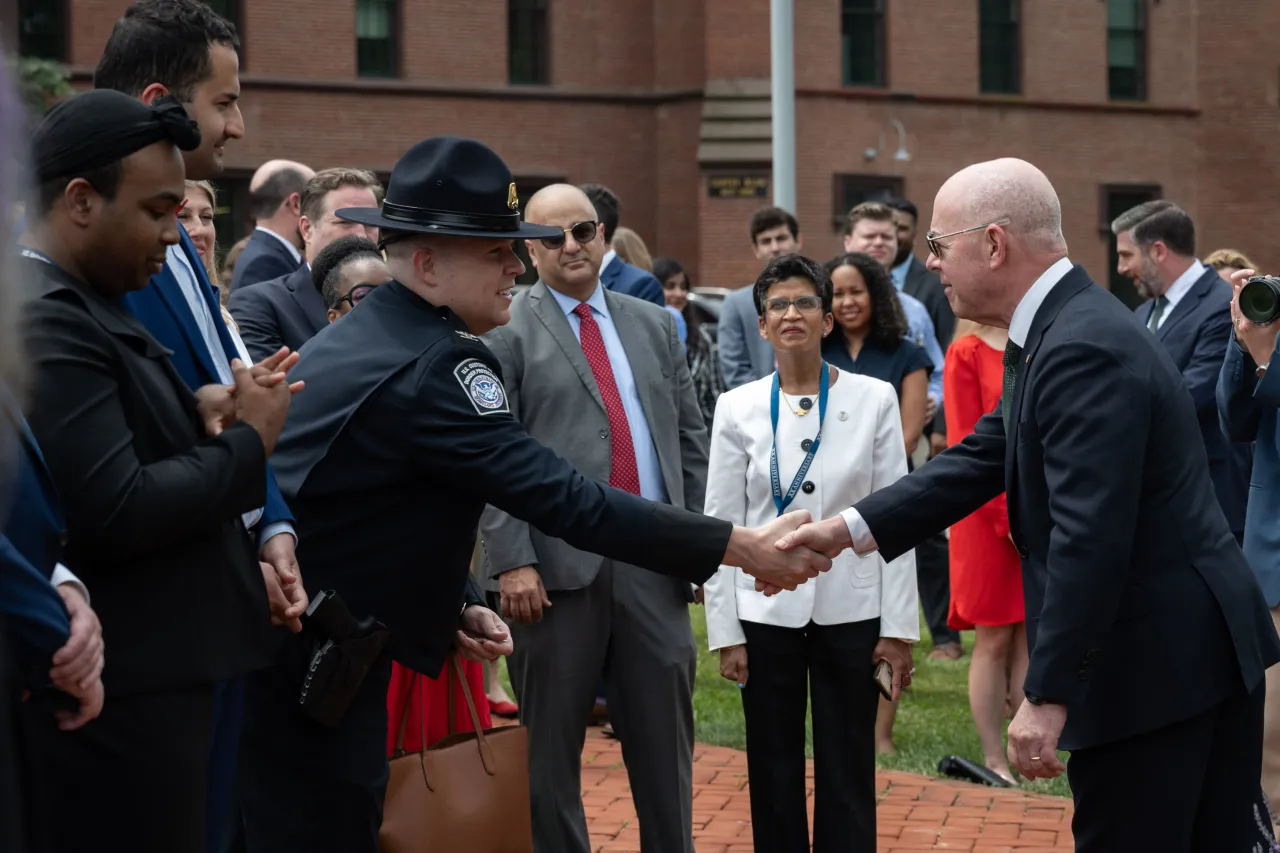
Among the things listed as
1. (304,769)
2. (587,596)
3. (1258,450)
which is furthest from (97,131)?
(1258,450)

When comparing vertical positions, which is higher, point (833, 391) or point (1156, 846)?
point (833, 391)

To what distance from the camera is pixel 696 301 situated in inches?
893

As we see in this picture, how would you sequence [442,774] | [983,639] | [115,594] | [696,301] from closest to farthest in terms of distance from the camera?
[115,594]
[442,774]
[983,639]
[696,301]

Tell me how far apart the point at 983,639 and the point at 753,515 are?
2.20 metres

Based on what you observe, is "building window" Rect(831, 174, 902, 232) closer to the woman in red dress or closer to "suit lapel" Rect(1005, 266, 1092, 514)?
the woman in red dress

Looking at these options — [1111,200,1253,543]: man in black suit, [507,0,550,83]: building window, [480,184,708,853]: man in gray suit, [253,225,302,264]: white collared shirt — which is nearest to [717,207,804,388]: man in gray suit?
[1111,200,1253,543]: man in black suit

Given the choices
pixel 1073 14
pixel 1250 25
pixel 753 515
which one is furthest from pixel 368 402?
pixel 1250 25

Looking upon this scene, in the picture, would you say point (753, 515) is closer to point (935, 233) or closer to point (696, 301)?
point (935, 233)

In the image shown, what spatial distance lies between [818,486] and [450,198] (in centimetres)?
222

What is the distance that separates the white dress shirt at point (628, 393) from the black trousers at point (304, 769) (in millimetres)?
2065

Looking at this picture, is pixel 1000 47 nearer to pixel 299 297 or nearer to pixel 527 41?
pixel 527 41

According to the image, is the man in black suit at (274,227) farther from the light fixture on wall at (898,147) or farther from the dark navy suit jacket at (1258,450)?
the light fixture on wall at (898,147)

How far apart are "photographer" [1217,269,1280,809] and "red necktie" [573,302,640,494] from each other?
2.23 meters

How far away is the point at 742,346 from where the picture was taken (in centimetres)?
938
